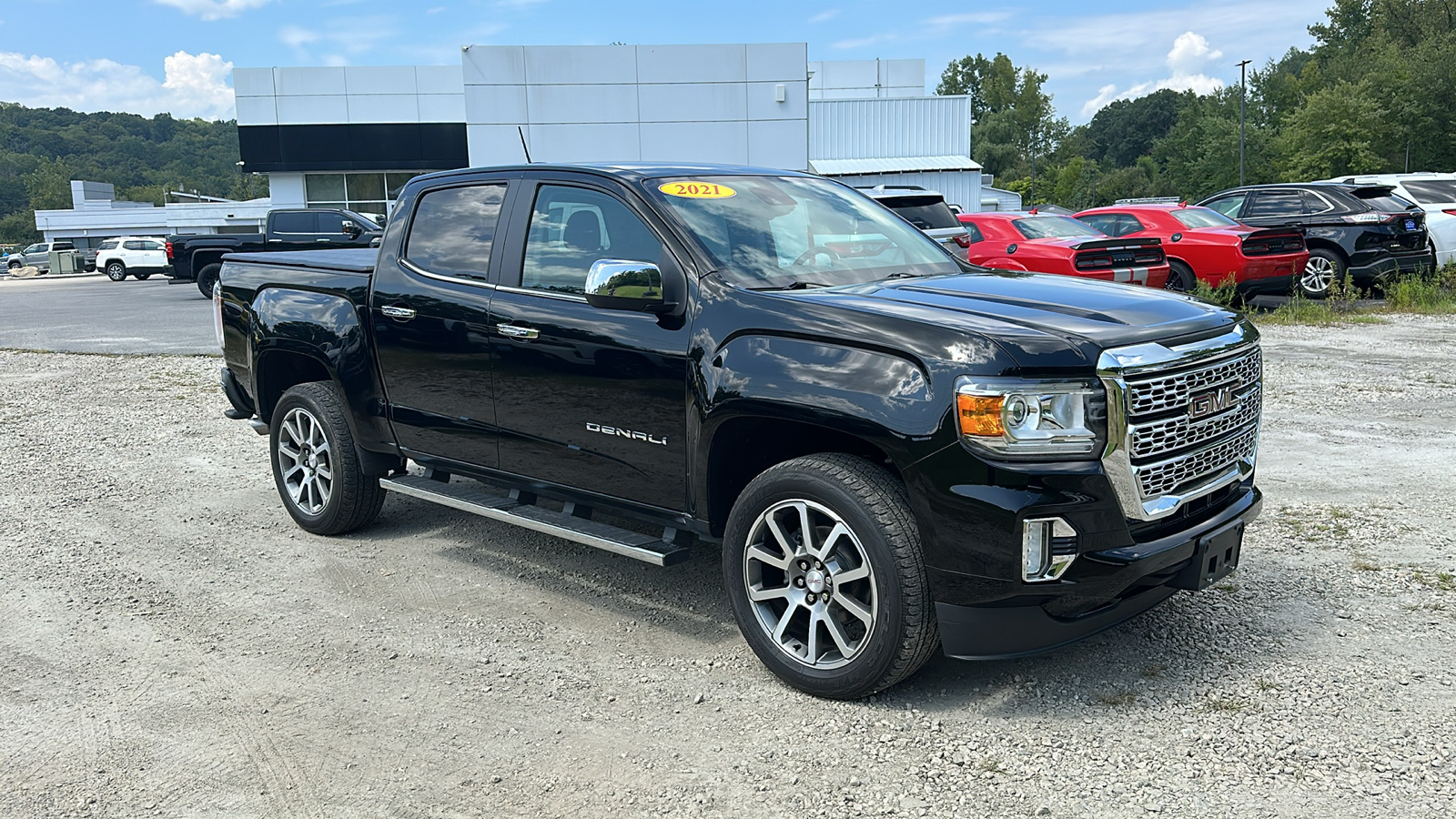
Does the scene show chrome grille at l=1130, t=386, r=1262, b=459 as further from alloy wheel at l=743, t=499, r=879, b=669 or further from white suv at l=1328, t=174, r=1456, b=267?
white suv at l=1328, t=174, r=1456, b=267

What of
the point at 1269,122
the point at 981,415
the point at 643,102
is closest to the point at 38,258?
the point at 643,102

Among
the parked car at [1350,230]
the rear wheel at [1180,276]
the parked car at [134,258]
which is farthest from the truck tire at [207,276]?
the parked car at [1350,230]

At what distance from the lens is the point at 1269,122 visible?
316ft

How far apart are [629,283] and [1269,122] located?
10656 centimetres

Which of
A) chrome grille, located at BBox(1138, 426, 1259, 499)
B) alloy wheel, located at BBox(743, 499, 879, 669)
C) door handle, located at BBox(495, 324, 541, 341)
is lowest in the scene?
alloy wheel, located at BBox(743, 499, 879, 669)

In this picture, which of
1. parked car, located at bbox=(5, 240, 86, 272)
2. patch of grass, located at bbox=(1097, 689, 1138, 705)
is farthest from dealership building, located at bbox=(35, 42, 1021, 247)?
patch of grass, located at bbox=(1097, 689, 1138, 705)

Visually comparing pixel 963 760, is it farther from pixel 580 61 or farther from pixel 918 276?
pixel 580 61

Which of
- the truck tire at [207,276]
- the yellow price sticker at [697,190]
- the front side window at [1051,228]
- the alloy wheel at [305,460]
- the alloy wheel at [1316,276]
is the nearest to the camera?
the yellow price sticker at [697,190]

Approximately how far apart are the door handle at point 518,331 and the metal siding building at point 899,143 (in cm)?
3927

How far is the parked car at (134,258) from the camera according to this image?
126 feet

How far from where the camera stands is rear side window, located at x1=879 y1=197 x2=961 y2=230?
14.5 m

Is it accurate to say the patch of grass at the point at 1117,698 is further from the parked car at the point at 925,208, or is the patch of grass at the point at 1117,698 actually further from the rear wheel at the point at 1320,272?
the rear wheel at the point at 1320,272

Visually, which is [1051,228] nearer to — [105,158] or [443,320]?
[443,320]

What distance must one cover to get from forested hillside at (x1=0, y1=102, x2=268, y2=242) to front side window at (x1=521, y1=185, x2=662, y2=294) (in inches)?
4598
